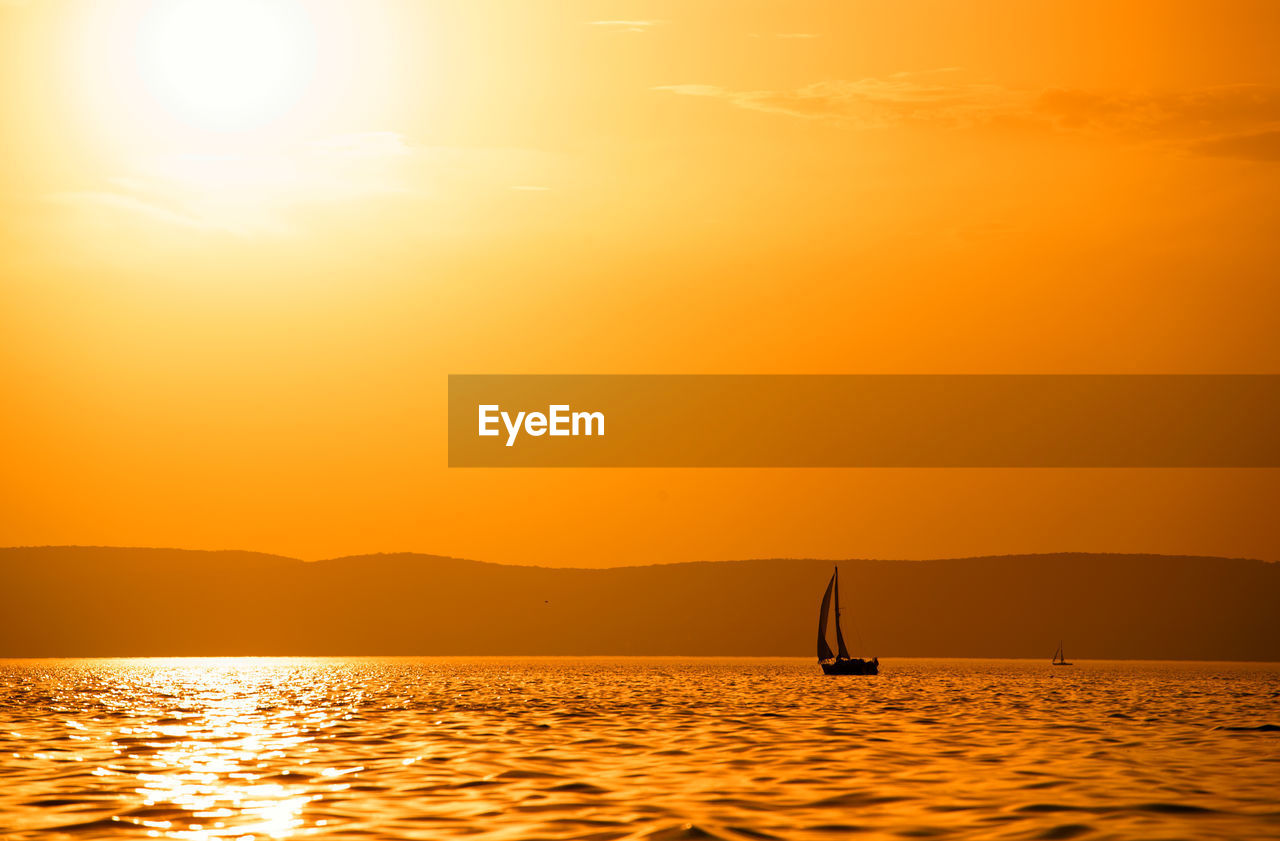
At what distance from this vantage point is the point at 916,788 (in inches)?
→ 1325

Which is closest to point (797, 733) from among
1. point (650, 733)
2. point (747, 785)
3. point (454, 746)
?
A: point (650, 733)

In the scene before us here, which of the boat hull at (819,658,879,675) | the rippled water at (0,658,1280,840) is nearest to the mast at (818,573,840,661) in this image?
the boat hull at (819,658,879,675)

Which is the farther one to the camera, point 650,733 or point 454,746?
point 650,733

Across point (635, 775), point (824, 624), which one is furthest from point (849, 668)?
point (635, 775)

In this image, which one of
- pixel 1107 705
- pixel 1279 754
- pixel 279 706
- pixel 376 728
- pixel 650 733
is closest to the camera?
pixel 1279 754

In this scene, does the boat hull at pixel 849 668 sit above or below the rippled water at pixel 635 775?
above

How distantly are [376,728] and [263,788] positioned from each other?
Answer: 24894 mm

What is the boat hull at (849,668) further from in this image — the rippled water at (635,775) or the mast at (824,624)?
the rippled water at (635,775)

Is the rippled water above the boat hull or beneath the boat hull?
beneath

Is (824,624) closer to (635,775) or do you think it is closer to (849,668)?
(849,668)

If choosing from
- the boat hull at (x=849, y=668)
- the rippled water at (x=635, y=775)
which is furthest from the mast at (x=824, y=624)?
the rippled water at (x=635, y=775)

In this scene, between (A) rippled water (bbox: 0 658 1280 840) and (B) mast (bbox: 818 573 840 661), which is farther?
(B) mast (bbox: 818 573 840 661)

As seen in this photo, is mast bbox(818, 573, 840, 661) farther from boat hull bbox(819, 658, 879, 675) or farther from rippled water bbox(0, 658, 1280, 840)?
rippled water bbox(0, 658, 1280, 840)

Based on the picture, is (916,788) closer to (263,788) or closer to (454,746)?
(263,788)
